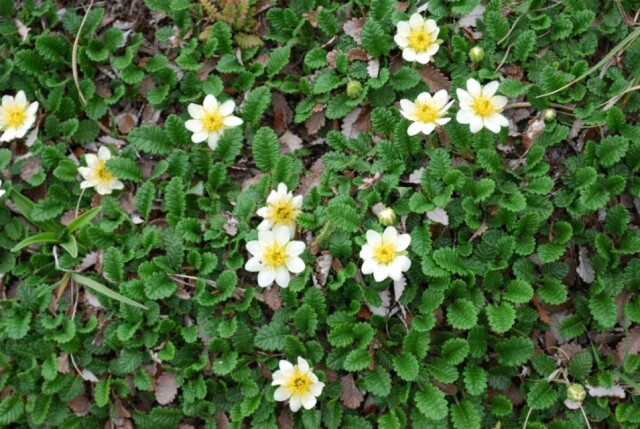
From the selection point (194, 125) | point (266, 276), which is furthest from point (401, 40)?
point (266, 276)

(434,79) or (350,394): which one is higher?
(434,79)

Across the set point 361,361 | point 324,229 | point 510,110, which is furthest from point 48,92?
point 510,110

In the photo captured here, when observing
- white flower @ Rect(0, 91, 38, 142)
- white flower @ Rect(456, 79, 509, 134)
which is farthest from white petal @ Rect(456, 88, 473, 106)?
white flower @ Rect(0, 91, 38, 142)

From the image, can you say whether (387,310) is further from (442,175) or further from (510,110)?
(510,110)

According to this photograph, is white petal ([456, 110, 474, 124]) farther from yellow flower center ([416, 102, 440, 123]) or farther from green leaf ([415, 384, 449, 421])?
green leaf ([415, 384, 449, 421])

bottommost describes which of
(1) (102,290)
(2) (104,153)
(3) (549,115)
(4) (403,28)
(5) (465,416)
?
(5) (465,416)

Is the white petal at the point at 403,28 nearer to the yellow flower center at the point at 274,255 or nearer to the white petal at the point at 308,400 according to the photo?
the yellow flower center at the point at 274,255

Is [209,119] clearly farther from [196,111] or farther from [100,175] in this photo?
[100,175]
